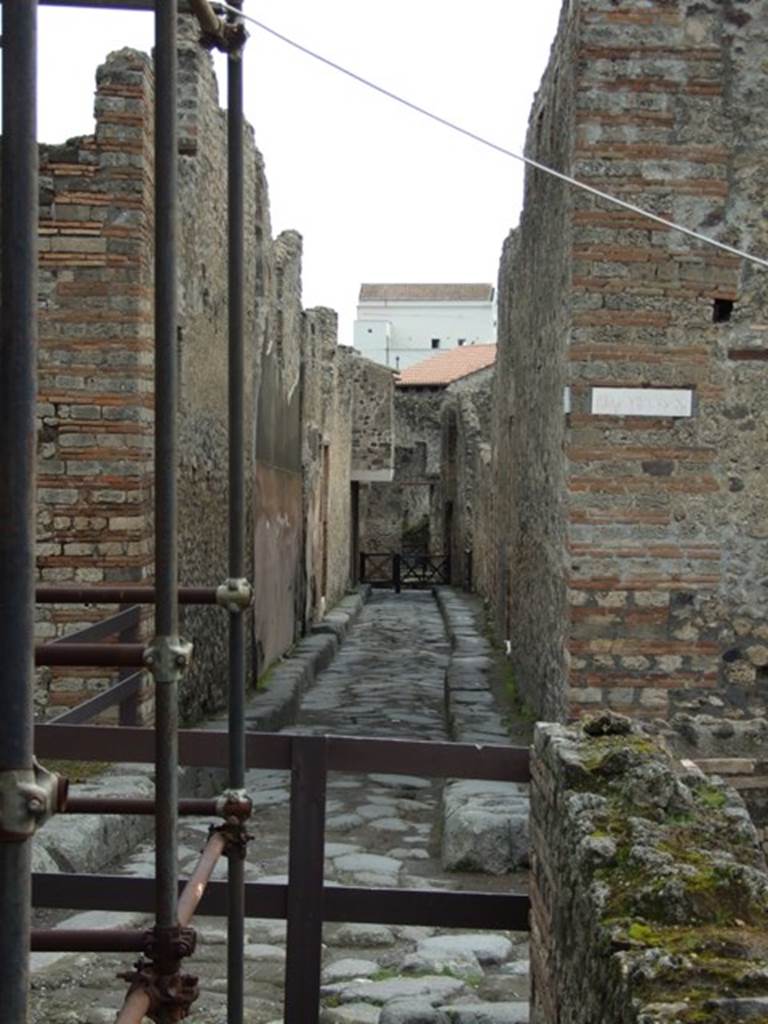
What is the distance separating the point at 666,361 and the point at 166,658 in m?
4.99

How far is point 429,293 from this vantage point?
6875cm

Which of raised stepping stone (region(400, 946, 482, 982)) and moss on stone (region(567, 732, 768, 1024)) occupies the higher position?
moss on stone (region(567, 732, 768, 1024))

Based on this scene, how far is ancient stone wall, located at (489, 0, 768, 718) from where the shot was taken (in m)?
6.80

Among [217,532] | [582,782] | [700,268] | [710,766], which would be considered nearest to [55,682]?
[217,532]

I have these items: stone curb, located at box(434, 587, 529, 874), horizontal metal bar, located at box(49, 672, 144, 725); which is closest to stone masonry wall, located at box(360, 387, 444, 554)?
stone curb, located at box(434, 587, 529, 874)

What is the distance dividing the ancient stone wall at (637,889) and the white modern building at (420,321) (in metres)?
63.7

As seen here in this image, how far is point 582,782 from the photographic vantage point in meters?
3.48

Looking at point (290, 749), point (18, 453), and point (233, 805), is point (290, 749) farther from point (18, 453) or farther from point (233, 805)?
point (18, 453)

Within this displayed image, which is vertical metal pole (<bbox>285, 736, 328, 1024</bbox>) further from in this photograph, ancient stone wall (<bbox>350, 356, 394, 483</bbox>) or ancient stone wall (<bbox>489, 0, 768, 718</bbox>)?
ancient stone wall (<bbox>350, 356, 394, 483</bbox>)

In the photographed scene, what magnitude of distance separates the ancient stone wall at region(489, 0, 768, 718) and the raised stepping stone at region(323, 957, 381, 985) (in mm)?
2303

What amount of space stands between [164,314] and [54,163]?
5782 mm

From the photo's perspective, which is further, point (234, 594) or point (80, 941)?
point (234, 594)

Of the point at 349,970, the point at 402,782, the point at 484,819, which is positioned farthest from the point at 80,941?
the point at 402,782

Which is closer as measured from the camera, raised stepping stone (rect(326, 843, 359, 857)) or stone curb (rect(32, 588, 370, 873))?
stone curb (rect(32, 588, 370, 873))
